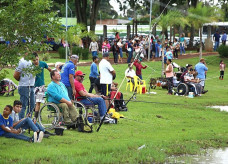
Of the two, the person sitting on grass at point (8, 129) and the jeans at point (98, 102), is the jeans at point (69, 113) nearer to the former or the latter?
the jeans at point (98, 102)

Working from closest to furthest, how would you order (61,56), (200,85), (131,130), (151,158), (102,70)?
(151,158)
(131,130)
(102,70)
(200,85)
(61,56)

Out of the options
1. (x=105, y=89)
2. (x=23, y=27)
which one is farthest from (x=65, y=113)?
(x=105, y=89)

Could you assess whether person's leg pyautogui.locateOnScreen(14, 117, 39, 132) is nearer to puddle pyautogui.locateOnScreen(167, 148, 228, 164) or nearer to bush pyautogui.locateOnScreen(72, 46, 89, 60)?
puddle pyautogui.locateOnScreen(167, 148, 228, 164)

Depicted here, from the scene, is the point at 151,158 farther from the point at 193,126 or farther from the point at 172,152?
the point at 193,126

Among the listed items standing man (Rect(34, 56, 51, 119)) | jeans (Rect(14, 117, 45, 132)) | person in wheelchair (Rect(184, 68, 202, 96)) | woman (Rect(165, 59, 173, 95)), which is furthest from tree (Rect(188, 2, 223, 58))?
jeans (Rect(14, 117, 45, 132))

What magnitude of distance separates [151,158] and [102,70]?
6224mm

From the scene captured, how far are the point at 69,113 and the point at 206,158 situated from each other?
10.8 feet

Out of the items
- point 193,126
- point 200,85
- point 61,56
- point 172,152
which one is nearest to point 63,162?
point 172,152

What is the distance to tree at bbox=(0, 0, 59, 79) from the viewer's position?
8766mm

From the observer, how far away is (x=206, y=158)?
10.4 metres

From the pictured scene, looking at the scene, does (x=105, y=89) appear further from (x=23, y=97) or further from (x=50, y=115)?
(x=50, y=115)

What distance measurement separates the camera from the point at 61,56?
123 feet

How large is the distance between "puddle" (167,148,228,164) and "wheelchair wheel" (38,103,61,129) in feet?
9.26

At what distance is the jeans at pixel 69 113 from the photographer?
1169cm
